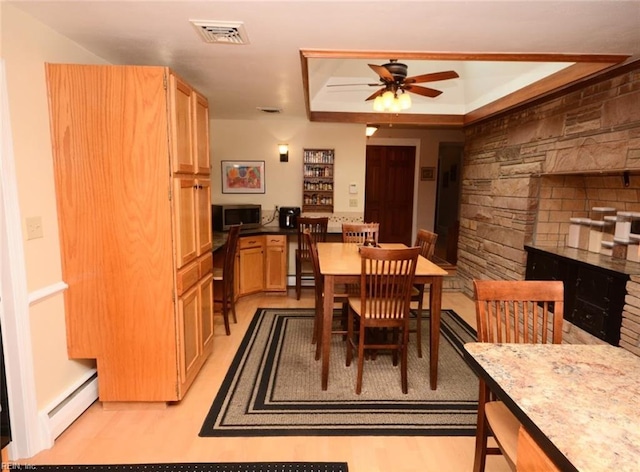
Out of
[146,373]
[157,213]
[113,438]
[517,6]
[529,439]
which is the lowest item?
[113,438]

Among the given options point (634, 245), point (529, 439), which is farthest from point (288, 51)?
point (634, 245)

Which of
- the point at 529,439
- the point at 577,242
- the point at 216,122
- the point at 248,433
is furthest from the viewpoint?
the point at 216,122

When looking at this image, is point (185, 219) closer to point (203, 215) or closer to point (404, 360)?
point (203, 215)

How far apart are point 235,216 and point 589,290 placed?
3.67 meters

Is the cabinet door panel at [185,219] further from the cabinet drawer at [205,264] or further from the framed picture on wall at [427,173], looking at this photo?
the framed picture on wall at [427,173]

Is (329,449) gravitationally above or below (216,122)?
below

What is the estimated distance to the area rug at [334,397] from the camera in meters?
2.21

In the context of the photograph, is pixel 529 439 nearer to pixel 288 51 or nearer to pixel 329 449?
pixel 329 449

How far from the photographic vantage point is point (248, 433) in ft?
7.10

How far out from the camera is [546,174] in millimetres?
3471

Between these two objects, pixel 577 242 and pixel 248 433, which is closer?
pixel 248 433

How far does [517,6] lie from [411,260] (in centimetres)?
143

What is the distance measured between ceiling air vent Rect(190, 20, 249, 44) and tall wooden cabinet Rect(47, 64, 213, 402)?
31 cm

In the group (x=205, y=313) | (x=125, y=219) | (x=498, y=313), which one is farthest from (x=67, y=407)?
(x=498, y=313)
